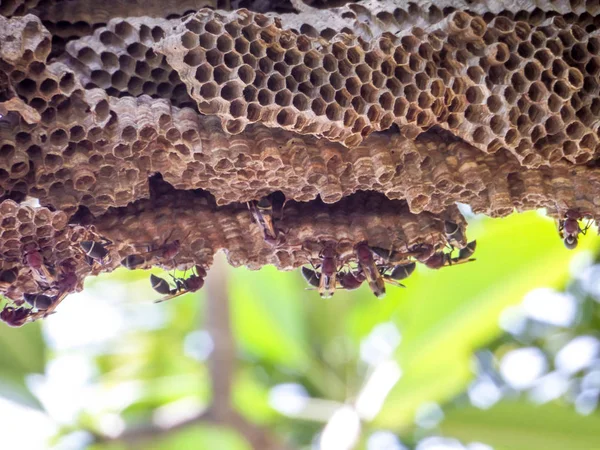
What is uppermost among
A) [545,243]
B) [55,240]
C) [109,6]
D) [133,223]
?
[545,243]

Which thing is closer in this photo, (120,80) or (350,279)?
(120,80)

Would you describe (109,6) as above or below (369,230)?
above

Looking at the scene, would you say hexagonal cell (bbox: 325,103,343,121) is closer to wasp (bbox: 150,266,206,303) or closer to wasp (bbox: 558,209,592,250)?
wasp (bbox: 150,266,206,303)

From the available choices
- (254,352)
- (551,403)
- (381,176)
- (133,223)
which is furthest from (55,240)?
(254,352)

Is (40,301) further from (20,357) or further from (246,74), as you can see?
(20,357)

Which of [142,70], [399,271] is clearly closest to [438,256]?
[399,271]

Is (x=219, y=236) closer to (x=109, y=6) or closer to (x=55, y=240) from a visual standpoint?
(x=55, y=240)

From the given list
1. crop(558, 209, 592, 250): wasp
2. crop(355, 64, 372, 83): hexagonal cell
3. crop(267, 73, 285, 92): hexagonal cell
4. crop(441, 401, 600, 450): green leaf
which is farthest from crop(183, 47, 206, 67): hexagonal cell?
crop(441, 401, 600, 450): green leaf

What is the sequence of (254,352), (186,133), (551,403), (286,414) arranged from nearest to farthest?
1. (186,133)
2. (551,403)
3. (286,414)
4. (254,352)

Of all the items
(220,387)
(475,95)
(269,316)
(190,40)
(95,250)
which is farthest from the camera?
(269,316)
